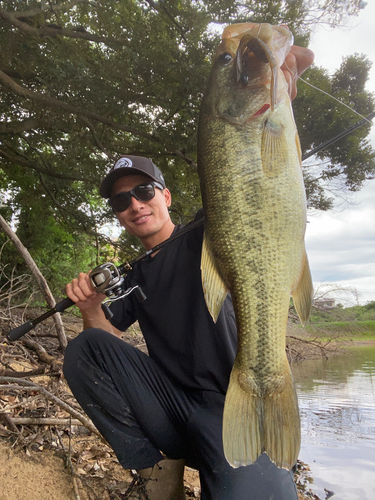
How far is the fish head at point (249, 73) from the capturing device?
1.58 meters

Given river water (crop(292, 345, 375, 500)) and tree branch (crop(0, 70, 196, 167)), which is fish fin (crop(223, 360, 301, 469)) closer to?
river water (crop(292, 345, 375, 500))

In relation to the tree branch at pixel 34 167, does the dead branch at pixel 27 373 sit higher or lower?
lower

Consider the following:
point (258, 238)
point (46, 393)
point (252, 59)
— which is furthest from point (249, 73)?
point (46, 393)

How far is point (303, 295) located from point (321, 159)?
20.4 ft

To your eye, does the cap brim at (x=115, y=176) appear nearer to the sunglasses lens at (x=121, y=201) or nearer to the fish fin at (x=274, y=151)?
the sunglasses lens at (x=121, y=201)

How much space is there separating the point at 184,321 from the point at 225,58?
58.7 inches

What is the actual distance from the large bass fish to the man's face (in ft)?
3.48

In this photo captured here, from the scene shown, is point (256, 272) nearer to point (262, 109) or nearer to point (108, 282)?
point (262, 109)

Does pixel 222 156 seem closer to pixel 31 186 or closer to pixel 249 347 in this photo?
pixel 249 347

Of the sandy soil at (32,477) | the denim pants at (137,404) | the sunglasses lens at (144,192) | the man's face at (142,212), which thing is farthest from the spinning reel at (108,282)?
the sandy soil at (32,477)

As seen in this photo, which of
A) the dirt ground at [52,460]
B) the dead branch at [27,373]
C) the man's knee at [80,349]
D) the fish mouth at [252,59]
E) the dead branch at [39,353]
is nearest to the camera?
the fish mouth at [252,59]

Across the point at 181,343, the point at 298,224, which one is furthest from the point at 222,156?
the point at 181,343

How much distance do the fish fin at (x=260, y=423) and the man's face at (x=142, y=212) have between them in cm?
139

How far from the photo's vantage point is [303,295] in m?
1.65
